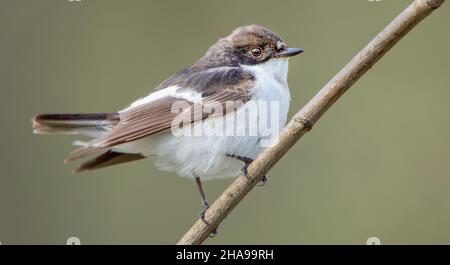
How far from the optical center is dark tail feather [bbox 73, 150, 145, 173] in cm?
362

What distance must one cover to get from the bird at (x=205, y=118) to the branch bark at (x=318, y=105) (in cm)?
43

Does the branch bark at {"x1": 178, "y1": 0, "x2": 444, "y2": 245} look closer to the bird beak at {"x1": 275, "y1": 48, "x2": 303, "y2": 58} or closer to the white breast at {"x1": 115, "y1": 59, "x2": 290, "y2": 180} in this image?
the white breast at {"x1": 115, "y1": 59, "x2": 290, "y2": 180}

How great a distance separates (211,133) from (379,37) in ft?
3.80

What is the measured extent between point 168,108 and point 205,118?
0.22m

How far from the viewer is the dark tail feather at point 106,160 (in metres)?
3.62

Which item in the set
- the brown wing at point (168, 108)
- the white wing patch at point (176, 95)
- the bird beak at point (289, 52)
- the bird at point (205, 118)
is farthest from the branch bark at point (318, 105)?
the bird beak at point (289, 52)

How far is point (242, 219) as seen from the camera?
5148 millimetres

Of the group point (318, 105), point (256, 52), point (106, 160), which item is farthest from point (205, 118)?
point (318, 105)

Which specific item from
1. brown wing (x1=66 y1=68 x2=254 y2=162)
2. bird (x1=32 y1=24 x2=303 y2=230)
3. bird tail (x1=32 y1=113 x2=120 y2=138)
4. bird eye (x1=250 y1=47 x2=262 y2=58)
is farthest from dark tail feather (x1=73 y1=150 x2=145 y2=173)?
bird eye (x1=250 y1=47 x2=262 y2=58)

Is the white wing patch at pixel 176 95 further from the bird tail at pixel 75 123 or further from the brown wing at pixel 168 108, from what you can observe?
the bird tail at pixel 75 123

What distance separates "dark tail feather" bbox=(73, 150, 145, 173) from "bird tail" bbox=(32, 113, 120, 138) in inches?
5.2

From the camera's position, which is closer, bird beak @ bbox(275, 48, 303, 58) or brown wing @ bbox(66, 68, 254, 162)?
brown wing @ bbox(66, 68, 254, 162)

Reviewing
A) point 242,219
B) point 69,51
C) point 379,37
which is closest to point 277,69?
point 379,37

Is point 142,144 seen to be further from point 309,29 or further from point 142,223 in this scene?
point 309,29
